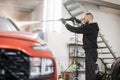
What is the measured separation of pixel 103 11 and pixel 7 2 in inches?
149

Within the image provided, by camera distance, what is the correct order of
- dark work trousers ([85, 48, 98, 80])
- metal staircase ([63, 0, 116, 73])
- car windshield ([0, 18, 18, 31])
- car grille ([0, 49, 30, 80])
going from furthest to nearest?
metal staircase ([63, 0, 116, 73]), dark work trousers ([85, 48, 98, 80]), car windshield ([0, 18, 18, 31]), car grille ([0, 49, 30, 80])

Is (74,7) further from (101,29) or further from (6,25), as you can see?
(6,25)

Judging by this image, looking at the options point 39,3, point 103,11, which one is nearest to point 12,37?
point 39,3

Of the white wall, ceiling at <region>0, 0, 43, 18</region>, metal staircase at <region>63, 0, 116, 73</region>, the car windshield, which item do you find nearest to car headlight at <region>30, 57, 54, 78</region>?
the car windshield

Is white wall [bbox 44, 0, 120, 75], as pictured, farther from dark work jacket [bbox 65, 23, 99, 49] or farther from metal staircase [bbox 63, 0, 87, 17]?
dark work jacket [bbox 65, 23, 99, 49]

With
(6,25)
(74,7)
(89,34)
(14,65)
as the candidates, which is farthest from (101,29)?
(14,65)

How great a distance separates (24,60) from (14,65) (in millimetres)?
59

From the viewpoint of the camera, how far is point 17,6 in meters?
8.80

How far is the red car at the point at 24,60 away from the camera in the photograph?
1182 mm

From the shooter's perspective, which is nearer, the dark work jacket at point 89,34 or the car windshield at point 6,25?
the car windshield at point 6,25

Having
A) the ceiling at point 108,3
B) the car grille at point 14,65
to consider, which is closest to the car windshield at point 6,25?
the car grille at point 14,65

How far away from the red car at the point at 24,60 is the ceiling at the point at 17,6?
22.8 feet

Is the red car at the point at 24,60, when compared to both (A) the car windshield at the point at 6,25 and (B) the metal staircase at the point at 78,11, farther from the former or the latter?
(B) the metal staircase at the point at 78,11

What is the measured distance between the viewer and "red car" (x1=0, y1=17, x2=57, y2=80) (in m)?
1.18
